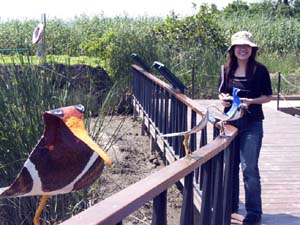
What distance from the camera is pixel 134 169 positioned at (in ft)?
26.9

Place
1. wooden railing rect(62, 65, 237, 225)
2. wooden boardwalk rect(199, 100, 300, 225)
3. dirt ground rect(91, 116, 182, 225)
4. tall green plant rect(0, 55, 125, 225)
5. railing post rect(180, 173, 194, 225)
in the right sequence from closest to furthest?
1. wooden railing rect(62, 65, 237, 225)
2. railing post rect(180, 173, 194, 225)
3. tall green plant rect(0, 55, 125, 225)
4. wooden boardwalk rect(199, 100, 300, 225)
5. dirt ground rect(91, 116, 182, 225)

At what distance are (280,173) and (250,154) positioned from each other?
193cm

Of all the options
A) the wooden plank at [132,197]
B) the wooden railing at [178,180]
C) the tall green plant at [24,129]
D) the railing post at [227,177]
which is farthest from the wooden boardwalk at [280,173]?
the wooden plank at [132,197]

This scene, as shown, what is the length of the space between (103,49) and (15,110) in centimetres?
905

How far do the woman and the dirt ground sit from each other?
1.10 m

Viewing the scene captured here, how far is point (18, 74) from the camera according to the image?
204 inches

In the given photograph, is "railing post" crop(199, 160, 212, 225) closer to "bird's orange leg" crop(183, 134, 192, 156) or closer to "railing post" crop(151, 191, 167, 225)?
"bird's orange leg" crop(183, 134, 192, 156)

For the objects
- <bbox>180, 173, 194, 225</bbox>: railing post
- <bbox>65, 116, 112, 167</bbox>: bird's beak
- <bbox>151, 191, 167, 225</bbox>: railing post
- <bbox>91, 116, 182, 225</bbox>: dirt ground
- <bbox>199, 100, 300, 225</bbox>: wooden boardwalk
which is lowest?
<bbox>91, 116, 182, 225</bbox>: dirt ground

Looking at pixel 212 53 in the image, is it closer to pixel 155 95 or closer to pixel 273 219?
pixel 155 95

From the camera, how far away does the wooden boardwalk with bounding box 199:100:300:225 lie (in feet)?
16.5

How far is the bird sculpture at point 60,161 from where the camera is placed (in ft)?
5.96

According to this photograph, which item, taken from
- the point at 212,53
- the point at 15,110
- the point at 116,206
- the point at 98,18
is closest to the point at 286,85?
the point at 212,53

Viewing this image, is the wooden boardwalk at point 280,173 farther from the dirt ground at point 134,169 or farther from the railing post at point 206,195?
the railing post at point 206,195

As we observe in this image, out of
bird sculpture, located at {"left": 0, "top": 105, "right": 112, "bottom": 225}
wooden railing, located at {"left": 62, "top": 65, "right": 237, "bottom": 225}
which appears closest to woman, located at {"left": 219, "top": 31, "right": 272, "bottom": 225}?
wooden railing, located at {"left": 62, "top": 65, "right": 237, "bottom": 225}
